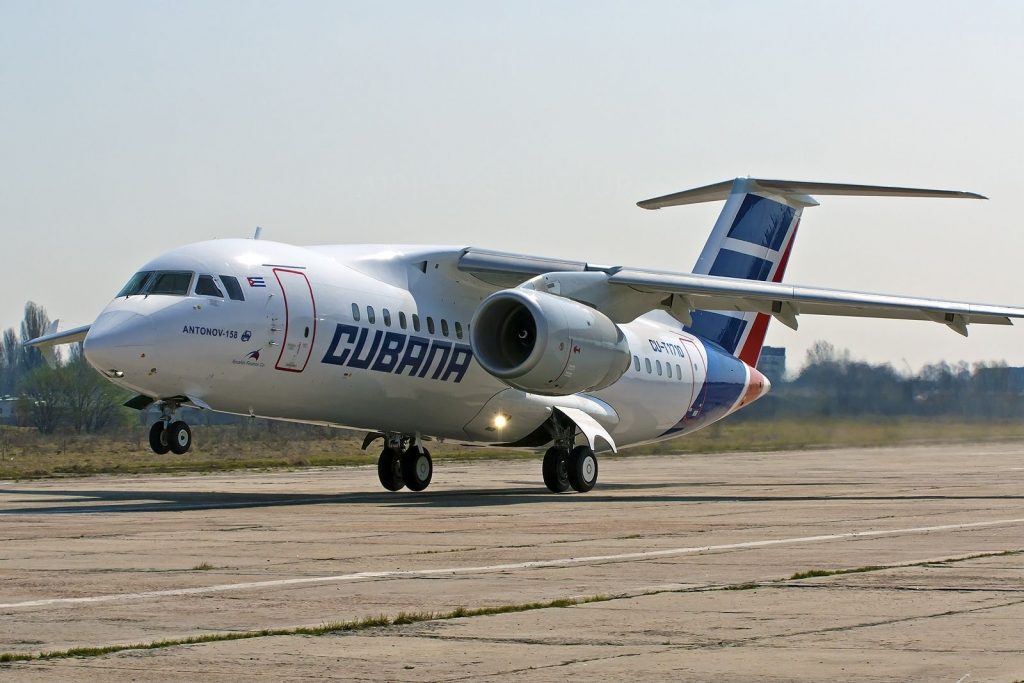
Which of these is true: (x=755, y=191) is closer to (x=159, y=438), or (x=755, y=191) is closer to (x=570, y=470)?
(x=570, y=470)

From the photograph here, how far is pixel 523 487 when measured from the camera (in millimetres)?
24578

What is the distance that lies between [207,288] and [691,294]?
709 cm

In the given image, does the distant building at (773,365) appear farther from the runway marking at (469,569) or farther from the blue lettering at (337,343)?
the runway marking at (469,569)

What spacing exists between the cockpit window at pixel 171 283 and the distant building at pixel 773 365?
20398 millimetres

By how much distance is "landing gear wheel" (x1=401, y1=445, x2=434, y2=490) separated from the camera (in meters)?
23.0

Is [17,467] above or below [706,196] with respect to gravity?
below

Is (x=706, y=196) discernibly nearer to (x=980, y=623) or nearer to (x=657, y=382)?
(x=657, y=382)

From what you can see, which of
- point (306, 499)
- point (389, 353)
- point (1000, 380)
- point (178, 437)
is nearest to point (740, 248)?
point (389, 353)

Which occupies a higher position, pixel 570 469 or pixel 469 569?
pixel 570 469

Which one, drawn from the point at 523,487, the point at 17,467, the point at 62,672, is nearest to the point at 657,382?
the point at 523,487

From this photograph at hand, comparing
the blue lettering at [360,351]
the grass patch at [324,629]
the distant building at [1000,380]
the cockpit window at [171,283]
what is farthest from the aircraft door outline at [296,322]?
the distant building at [1000,380]

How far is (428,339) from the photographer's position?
21328 mm

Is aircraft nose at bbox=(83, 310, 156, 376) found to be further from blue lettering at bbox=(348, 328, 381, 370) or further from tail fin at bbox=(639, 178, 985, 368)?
tail fin at bbox=(639, 178, 985, 368)

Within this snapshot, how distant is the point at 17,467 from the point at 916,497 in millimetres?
19309
